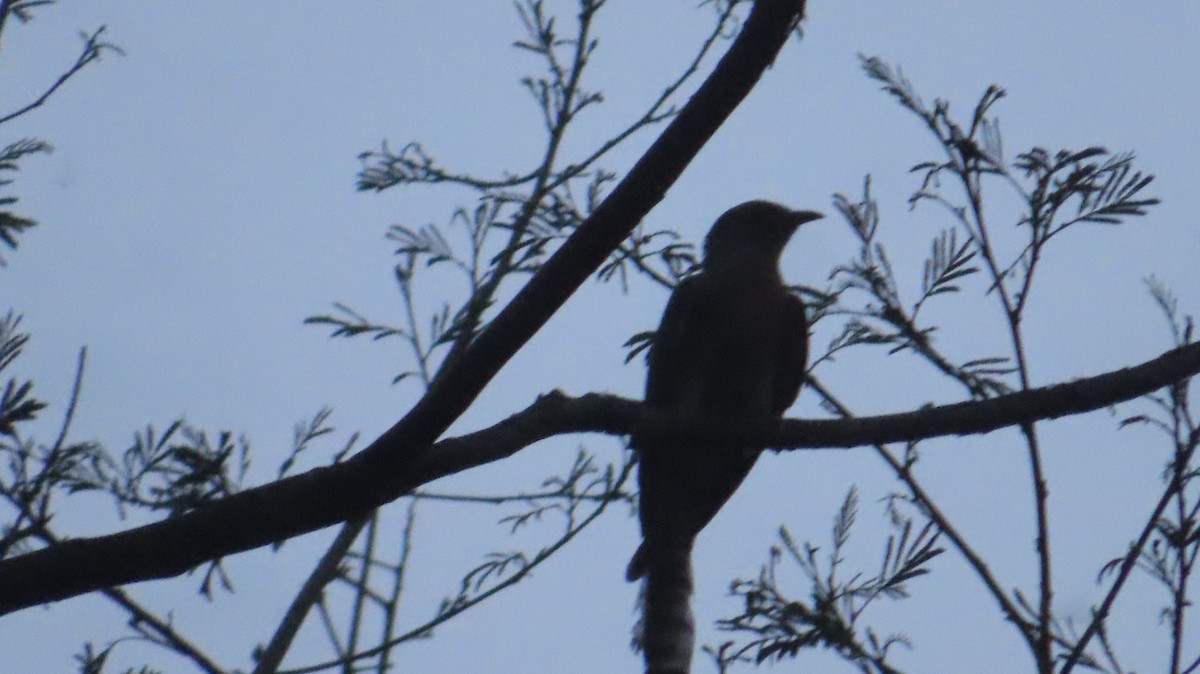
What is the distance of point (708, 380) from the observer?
508cm

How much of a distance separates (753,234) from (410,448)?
3406 mm

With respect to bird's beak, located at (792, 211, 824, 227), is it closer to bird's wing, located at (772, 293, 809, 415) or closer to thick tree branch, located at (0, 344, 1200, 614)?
bird's wing, located at (772, 293, 809, 415)

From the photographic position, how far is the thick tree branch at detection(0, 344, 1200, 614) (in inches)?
96.1

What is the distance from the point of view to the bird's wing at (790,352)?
5.25 meters

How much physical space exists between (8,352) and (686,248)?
1.90 m

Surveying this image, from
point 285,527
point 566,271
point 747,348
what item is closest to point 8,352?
point 285,527

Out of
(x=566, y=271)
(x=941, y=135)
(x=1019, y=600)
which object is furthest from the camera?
(x=941, y=135)

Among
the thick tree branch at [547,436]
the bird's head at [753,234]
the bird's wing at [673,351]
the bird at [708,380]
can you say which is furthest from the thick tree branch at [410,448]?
the bird's head at [753,234]

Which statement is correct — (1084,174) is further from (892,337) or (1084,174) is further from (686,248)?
(686,248)

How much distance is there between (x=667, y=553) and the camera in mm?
5090

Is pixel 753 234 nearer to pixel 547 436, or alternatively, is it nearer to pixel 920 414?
pixel 920 414

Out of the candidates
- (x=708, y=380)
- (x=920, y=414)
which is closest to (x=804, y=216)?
(x=708, y=380)

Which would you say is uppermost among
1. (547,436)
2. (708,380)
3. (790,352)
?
(790,352)

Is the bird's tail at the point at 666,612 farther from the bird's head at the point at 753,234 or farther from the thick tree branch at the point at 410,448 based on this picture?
the thick tree branch at the point at 410,448
